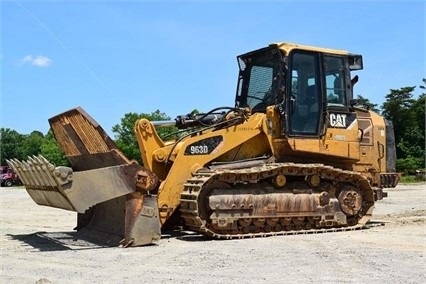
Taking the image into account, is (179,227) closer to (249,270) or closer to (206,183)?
(206,183)

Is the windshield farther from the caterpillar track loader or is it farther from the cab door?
the cab door

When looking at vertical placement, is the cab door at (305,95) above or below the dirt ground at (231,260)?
above

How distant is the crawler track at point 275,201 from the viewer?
965 cm

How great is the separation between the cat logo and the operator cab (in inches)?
2.4

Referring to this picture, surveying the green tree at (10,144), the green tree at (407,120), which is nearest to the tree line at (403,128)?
the green tree at (407,120)

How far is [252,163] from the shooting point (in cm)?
1060

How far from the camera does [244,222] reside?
9.91 metres

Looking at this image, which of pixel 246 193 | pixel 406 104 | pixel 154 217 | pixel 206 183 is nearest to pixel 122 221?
pixel 154 217

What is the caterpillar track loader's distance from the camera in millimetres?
9039

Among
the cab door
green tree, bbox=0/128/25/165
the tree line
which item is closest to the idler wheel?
the cab door

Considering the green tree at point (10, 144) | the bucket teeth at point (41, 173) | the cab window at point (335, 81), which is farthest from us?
the green tree at point (10, 144)

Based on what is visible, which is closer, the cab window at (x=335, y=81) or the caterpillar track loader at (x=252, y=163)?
the caterpillar track loader at (x=252, y=163)

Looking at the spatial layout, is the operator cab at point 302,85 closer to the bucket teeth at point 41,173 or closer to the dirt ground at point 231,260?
the dirt ground at point 231,260

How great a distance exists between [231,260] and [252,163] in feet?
11.1
